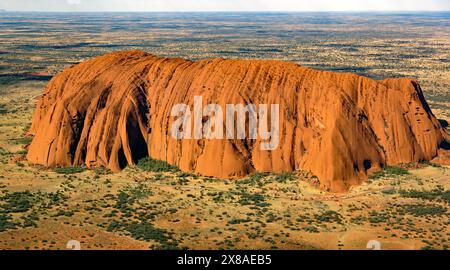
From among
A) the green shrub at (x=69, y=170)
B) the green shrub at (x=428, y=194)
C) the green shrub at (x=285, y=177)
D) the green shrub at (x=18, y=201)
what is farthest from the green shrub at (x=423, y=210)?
the green shrub at (x=18, y=201)

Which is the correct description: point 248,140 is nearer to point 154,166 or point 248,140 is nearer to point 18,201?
point 154,166

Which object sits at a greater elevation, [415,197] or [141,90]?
[141,90]

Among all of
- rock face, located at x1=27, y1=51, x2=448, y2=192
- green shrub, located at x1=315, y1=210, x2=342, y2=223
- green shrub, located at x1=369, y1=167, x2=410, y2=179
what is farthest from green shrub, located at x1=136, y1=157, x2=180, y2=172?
green shrub, located at x1=369, y1=167, x2=410, y2=179

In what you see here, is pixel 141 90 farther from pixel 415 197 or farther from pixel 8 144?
pixel 415 197

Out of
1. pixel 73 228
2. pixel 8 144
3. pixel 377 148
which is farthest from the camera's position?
pixel 8 144

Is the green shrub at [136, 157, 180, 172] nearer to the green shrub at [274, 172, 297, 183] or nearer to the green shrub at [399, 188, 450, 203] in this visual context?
the green shrub at [274, 172, 297, 183]

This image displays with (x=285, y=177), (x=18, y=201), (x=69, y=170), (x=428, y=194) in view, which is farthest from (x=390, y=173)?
(x=18, y=201)
